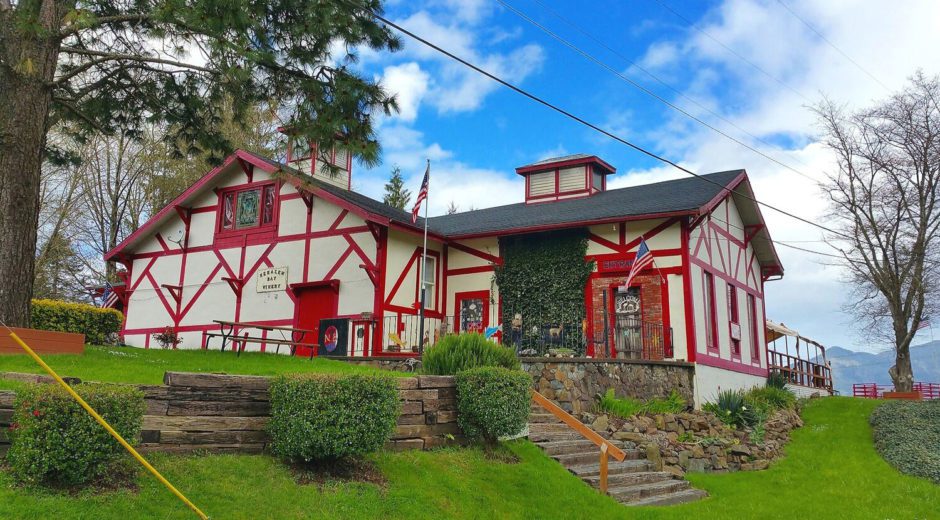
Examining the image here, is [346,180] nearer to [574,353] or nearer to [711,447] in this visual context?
[574,353]

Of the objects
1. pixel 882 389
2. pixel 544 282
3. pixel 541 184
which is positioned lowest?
pixel 882 389

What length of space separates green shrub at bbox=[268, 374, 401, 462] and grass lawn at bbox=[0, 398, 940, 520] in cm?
35

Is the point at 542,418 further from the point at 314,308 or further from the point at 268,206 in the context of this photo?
the point at 268,206

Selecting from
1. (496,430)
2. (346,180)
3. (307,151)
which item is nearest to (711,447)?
(496,430)

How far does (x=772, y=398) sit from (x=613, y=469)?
9337 millimetres

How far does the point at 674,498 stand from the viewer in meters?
10.5

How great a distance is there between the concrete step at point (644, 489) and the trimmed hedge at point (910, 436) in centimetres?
427

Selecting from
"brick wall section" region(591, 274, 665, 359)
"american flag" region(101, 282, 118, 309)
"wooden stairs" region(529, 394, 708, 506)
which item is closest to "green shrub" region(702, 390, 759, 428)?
"brick wall section" region(591, 274, 665, 359)

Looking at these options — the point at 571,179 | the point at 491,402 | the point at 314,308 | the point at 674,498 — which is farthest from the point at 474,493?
the point at 571,179

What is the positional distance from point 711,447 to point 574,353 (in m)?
4.09

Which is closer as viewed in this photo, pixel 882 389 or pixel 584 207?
pixel 584 207

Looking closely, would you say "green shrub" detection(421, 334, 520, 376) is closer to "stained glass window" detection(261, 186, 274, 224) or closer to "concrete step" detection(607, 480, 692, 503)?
→ "concrete step" detection(607, 480, 692, 503)

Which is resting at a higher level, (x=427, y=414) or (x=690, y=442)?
(x=427, y=414)

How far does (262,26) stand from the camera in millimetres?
10641
